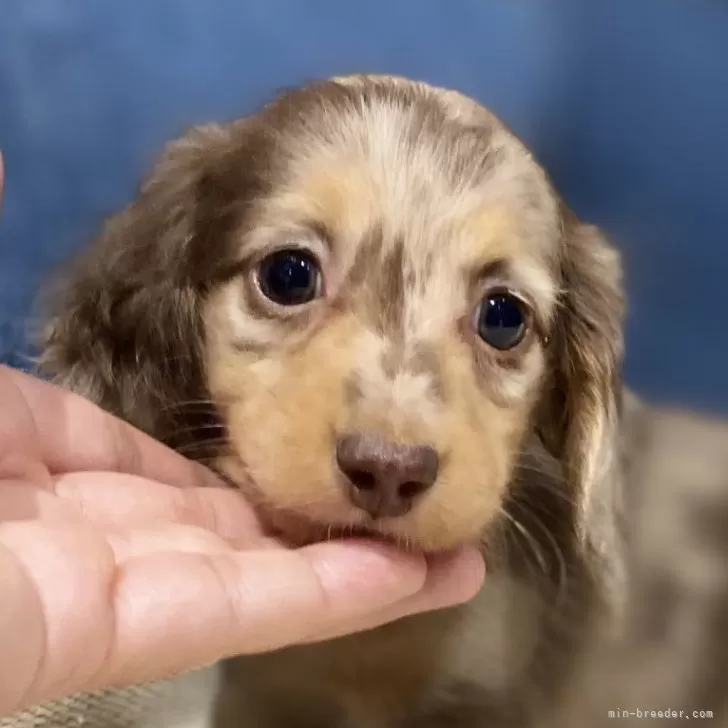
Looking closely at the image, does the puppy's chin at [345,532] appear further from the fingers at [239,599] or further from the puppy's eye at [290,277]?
the puppy's eye at [290,277]

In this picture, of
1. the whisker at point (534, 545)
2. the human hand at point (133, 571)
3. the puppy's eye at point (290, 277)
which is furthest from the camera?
the whisker at point (534, 545)

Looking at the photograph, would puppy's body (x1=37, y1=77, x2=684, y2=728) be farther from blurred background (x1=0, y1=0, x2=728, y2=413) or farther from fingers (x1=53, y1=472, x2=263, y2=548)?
blurred background (x1=0, y1=0, x2=728, y2=413)

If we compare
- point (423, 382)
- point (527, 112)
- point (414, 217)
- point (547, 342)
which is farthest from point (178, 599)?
point (527, 112)

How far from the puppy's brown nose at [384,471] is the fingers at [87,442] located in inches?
12.9

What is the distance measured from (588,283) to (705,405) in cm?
69

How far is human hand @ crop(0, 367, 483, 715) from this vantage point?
0.86 meters

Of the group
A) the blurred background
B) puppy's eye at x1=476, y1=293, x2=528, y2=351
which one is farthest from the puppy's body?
the blurred background

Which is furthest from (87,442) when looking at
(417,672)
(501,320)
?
(417,672)

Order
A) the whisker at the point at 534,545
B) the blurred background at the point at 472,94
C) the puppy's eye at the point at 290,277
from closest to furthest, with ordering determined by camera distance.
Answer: the puppy's eye at the point at 290,277 → the whisker at the point at 534,545 → the blurred background at the point at 472,94

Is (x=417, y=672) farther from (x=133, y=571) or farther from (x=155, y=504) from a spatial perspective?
(x=133, y=571)

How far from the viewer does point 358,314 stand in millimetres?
1215

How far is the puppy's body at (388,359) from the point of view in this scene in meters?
1.10

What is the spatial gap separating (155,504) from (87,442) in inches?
4.5

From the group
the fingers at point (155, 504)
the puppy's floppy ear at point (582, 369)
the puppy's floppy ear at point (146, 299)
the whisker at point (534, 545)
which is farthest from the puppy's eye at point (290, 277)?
the whisker at point (534, 545)
